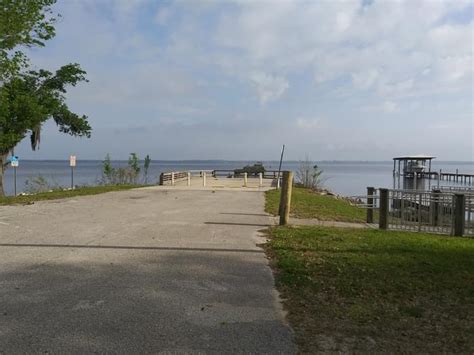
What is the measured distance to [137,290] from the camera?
5.89 meters

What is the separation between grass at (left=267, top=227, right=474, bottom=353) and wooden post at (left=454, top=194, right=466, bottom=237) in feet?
7.13

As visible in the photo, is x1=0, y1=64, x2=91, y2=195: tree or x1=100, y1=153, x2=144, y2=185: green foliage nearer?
x1=0, y1=64, x2=91, y2=195: tree

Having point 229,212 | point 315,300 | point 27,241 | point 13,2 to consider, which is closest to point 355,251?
point 315,300

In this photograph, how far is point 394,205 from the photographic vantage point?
13.1 meters

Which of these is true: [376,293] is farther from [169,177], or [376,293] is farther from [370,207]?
[169,177]

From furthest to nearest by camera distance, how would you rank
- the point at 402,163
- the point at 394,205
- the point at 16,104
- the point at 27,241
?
the point at 402,163 → the point at 16,104 → the point at 394,205 → the point at 27,241

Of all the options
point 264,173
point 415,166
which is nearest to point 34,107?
point 264,173

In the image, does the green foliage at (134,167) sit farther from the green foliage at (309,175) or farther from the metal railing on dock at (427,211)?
the metal railing on dock at (427,211)

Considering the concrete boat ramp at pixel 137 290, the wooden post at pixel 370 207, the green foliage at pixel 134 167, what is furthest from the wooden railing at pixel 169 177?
the concrete boat ramp at pixel 137 290

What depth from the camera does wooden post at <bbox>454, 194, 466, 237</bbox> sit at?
38.0 ft

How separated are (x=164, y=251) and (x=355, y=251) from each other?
3.14 metres

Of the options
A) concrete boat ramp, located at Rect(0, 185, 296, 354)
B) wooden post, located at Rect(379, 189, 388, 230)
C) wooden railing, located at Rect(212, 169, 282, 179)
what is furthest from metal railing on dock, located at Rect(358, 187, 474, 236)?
wooden railing, located at Rect(212, 169, 282, 179)

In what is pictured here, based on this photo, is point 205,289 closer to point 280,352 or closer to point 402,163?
point 280,352

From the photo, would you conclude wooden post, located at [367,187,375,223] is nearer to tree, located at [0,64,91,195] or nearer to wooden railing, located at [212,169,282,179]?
tree, located at [0,64,91,195]
